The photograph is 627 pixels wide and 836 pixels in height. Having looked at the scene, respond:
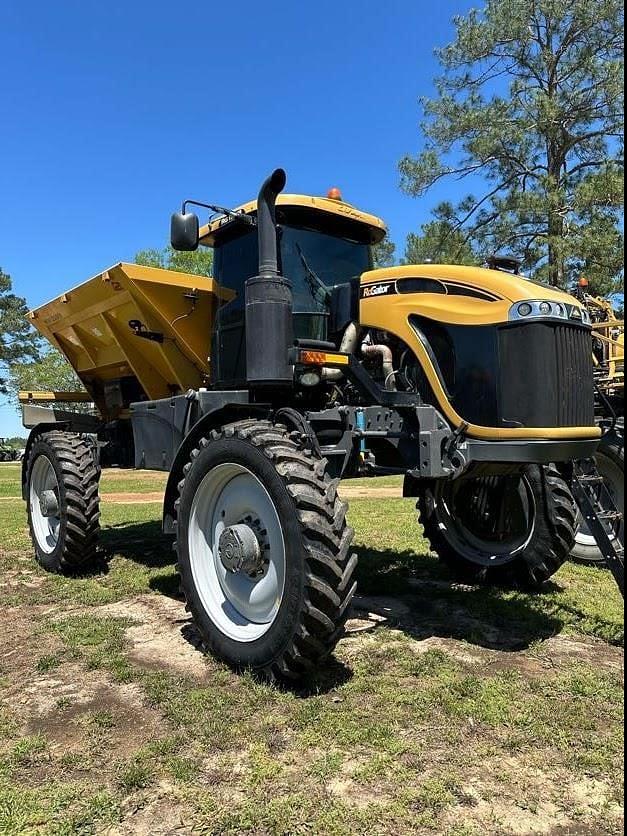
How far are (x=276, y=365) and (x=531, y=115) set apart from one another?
16543 millimetres

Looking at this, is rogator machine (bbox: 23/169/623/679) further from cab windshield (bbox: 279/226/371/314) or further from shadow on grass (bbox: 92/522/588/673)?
shadow on grass (bbox: 92/522/588/673)

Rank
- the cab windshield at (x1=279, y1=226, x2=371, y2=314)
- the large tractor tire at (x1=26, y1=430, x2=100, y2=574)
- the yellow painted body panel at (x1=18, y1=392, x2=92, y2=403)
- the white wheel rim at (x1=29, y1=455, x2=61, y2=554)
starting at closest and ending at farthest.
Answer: the cab windshield at (x1=279, y1=226, x2=371, y2=314), the large tractor tire at (x1=26, y1=430, x2=100, y2=574), the white wheel rim at (x1=29, y1=455, x2=61, y2=554), the yellow painted body panel at (x1=18, y1=392, x2=92, y2=403)

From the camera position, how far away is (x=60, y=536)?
6.31 metres

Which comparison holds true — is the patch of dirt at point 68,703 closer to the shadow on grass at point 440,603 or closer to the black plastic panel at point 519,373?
the shadow on grass at point 440,603

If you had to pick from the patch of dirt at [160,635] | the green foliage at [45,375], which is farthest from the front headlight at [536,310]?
the green foliage at [45,375]

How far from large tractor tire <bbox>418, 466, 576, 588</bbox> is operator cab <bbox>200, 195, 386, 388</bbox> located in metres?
1.53

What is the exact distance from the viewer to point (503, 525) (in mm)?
5562

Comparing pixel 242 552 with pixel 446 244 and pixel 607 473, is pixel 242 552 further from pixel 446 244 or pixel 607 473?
pixel 446 244

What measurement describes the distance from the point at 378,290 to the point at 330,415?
3.04 ft

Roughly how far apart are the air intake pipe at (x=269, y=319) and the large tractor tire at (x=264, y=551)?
1.10 ft

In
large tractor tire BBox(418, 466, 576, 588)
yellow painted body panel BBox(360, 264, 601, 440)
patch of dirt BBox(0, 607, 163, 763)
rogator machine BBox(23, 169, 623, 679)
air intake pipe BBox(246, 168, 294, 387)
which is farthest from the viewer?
large tractor tire BBox(418, 466, 576, 588)

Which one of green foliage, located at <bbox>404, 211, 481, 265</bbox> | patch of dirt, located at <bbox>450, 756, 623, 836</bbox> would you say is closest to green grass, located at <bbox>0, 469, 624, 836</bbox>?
patch of dirt, located at <bbox>450, 756, 623, 836</bbox>

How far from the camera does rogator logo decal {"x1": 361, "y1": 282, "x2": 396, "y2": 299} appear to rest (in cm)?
455

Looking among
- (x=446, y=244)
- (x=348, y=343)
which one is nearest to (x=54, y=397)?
(x=348, y=343)
